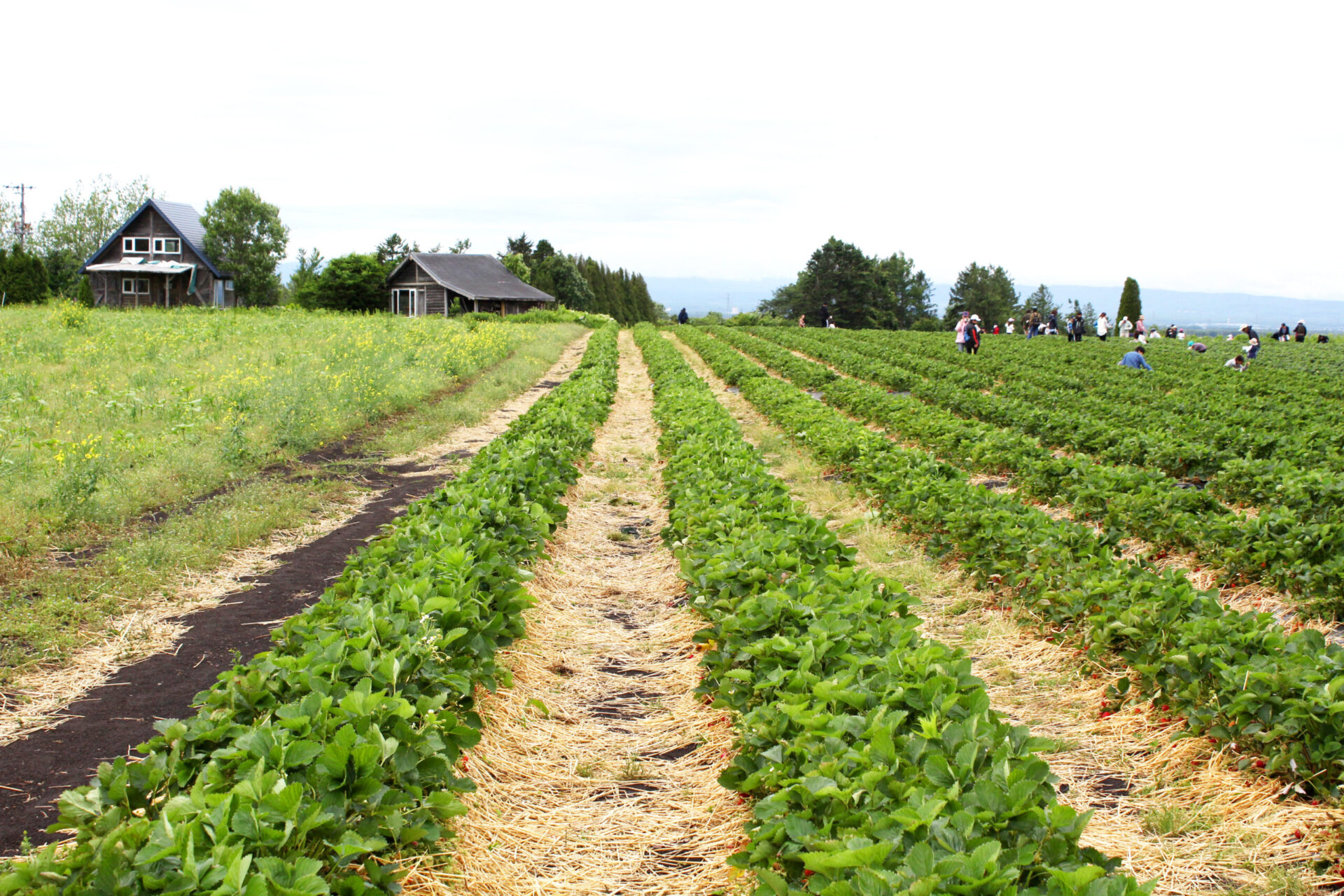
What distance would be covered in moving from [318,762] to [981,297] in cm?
10937

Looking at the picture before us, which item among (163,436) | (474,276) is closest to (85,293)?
(474,276)

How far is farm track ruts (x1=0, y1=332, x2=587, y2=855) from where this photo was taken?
3986mm

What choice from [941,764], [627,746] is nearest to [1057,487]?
[627,746]

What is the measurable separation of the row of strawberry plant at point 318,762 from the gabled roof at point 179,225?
58.1 m

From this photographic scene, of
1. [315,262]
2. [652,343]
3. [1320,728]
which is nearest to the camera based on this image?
[1320,728]

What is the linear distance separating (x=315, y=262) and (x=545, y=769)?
83.8m

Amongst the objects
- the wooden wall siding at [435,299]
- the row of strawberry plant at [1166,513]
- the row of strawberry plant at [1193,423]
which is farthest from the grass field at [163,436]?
the wooden wall siding at [435,299]

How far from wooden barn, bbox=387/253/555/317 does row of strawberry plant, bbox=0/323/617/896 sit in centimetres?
5267

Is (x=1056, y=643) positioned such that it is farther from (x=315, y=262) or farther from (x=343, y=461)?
(x=315, y=262)

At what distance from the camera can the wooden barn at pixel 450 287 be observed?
56.4 metres

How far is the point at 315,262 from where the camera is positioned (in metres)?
79.2

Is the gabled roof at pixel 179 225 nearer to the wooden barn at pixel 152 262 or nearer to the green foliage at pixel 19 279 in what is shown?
the wooden barn at pixel 152 262

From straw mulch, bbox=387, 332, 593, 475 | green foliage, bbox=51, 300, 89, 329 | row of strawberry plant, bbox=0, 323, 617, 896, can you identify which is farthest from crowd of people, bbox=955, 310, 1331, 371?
green foliage, bbox=51, 300, 89, 329

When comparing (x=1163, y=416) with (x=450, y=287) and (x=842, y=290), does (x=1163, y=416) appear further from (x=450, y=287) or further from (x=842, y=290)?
(x=842, y=290)
